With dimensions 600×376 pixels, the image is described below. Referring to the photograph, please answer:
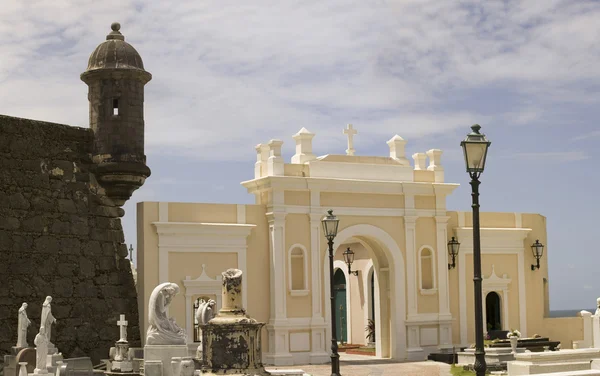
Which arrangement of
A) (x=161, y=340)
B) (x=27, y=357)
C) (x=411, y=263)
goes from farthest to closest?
(x=411, y=263) → (x=27, y=357) → (x=161, y=340)

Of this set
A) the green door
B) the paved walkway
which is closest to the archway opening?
the green door

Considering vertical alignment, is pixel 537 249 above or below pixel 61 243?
below

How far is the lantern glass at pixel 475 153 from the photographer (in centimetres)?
1242

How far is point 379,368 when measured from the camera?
1065 inches

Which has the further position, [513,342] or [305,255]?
[305,255]

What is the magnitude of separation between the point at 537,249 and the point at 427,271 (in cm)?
405

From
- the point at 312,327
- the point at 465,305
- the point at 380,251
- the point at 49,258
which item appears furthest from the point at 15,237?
the point at 465,305

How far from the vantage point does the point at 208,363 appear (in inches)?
663

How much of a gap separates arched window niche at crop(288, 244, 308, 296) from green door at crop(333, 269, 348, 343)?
7.96 meters

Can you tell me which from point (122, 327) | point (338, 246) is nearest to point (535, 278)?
point (338, 246)

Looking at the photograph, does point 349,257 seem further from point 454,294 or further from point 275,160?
point 275,160

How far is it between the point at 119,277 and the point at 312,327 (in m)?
6.09

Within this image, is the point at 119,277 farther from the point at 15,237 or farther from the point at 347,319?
the point at 347,319

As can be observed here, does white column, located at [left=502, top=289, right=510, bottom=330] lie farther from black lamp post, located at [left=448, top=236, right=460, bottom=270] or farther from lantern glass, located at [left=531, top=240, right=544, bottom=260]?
black lamp post, located at [left=448, top=236, right=460, bottom=270]
